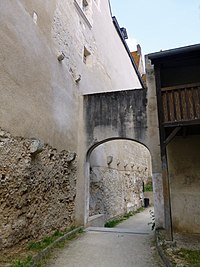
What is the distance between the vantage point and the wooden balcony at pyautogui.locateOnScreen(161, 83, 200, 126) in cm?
457

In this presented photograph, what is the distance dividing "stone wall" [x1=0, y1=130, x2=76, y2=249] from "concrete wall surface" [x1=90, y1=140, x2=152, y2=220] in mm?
2321

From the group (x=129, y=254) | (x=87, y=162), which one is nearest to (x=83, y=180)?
(x=87, y=162)

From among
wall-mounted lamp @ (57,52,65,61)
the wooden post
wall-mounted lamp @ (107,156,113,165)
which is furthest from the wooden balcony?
wall-mounted lamp @ (107,156,113,165)

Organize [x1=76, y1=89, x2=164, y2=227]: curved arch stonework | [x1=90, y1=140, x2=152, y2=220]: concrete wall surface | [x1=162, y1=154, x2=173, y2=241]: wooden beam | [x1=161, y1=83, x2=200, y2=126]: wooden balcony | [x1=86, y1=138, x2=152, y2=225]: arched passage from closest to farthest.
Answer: [x1=162, y1=154, x2=173, y2=241]: wooden beam, [x1=161, y1=83, x2=200, y2=126]: wooden balcony, [x1=76, y1=89, x2=164, y2=227]: curved arch stonework, [x1=86, y1=138, x2=152, y2=225]: arched passage, [x1=90, y1=140, x2=152, y2=220]: concrete wall surface

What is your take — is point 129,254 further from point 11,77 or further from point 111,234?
point 11,77

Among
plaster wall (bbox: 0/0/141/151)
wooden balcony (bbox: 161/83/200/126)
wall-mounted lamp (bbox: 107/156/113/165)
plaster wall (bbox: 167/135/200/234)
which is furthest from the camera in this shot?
wall-mounted lamp (bbox: 107/156/113/165)

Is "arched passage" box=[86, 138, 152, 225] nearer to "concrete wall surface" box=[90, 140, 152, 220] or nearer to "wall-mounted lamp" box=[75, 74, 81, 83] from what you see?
"concrete wall surface" box=[90, 140, 152, 220]

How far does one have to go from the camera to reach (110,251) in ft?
14.3

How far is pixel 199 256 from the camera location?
3.60 m

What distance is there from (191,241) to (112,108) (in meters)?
4.21

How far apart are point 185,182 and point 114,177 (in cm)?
456

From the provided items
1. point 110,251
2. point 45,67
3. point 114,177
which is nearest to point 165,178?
point 110,251

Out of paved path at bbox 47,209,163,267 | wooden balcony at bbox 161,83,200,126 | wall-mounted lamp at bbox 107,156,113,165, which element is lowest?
paved path at bbox 47,209,163,267

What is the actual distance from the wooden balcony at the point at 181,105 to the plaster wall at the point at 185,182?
5.20 ft
